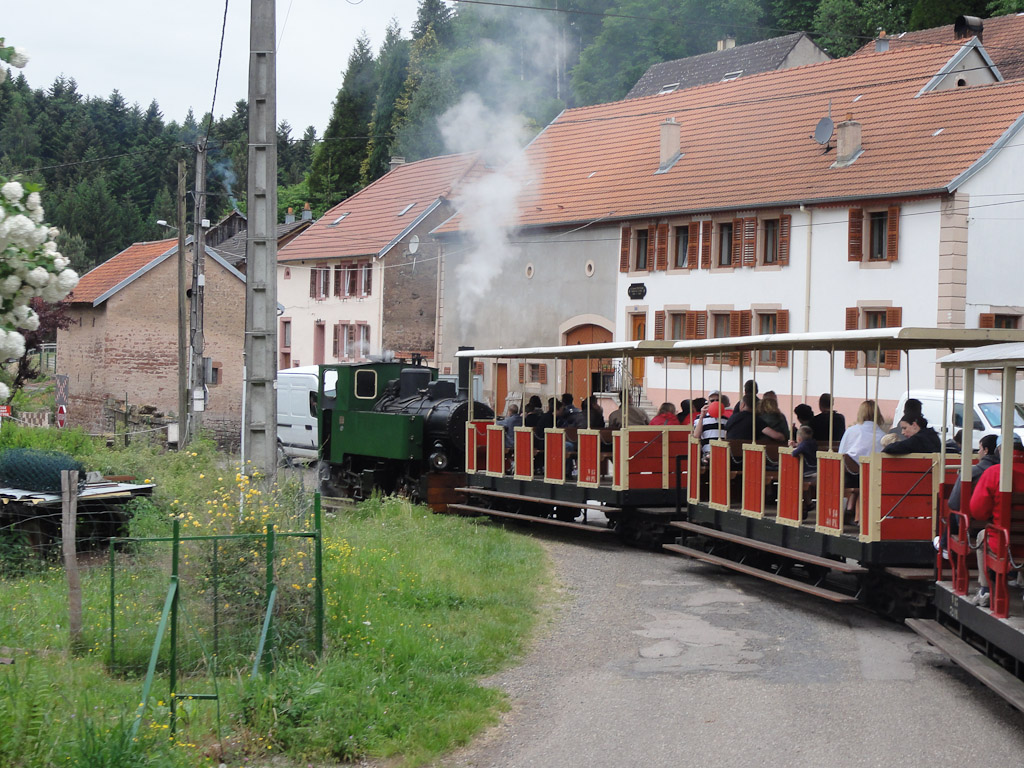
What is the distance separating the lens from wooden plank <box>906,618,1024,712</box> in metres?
7.79

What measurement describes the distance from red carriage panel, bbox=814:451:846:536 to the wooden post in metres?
6.59

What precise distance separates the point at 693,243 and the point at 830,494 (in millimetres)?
20852

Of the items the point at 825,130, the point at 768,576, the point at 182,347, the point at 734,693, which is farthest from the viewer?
the point at 825,130

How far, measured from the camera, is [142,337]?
43406 mm

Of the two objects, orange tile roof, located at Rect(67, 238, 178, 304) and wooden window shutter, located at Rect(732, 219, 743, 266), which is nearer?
wooden window shutter, located at Rect(732, 219, 743, 266)

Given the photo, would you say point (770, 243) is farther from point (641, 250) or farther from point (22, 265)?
point (22, 265)

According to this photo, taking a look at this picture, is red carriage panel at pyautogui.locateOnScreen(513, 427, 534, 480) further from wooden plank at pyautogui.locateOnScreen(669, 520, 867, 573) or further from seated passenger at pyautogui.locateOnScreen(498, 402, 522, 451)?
wooden plank at pyautogui.locateOnScreen(669, 520, 867, 573)

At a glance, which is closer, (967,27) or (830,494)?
(830,494)

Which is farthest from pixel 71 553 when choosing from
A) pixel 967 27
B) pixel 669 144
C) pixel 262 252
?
pixel 967 27

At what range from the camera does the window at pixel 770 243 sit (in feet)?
98.3

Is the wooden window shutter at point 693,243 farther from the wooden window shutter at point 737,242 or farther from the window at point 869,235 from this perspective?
the window at point 869,235

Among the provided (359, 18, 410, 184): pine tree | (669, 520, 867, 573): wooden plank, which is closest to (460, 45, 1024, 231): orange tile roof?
(669, 520, 867, 573): wooden plank

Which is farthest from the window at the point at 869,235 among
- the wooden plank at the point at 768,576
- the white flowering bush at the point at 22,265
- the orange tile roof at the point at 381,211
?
the white flowering bush at the point at 22,265

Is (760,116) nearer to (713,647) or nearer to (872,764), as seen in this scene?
(713,647)
